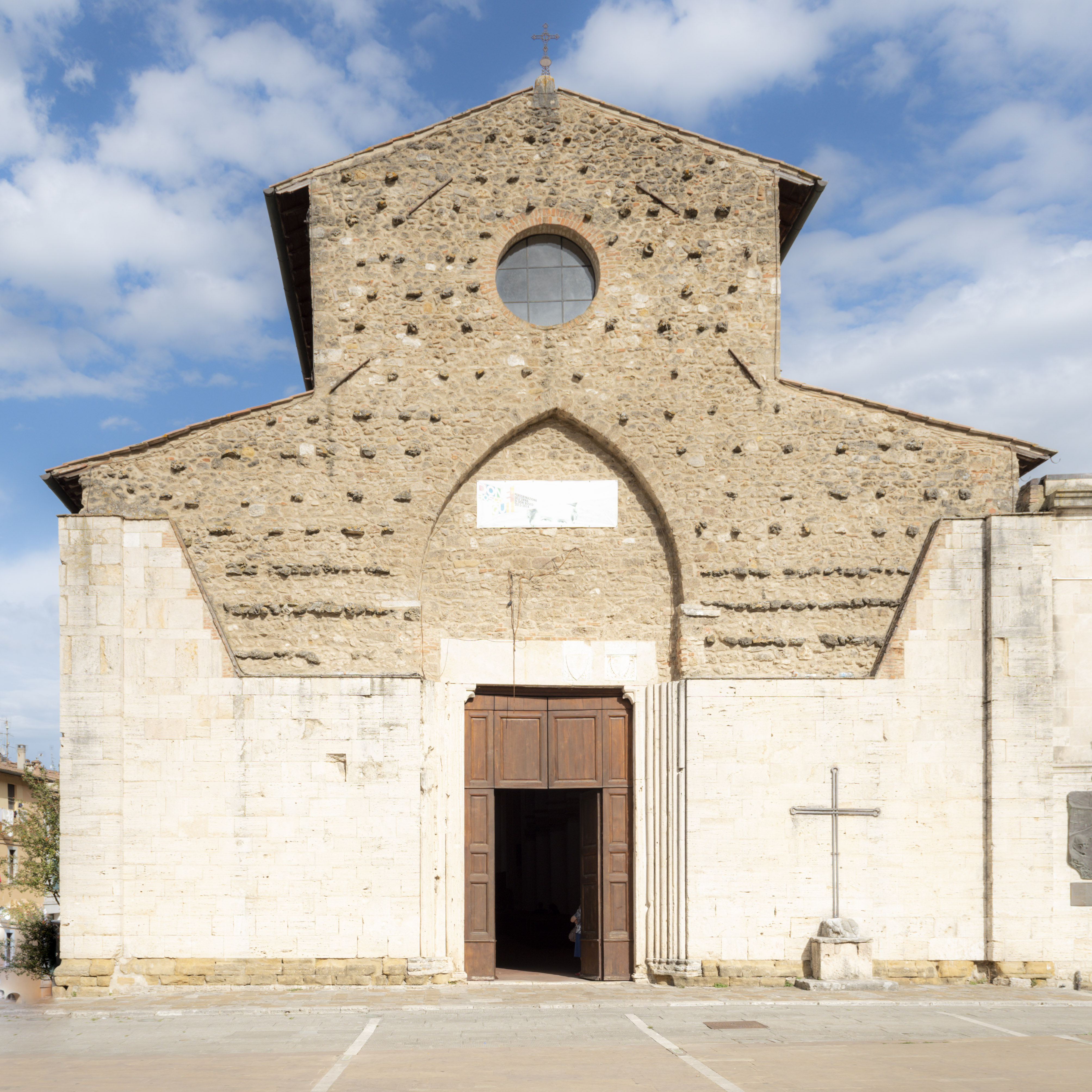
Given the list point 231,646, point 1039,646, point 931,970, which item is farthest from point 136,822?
point 1039,646

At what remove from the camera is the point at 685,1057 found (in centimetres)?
821

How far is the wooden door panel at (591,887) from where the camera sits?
12.1 m

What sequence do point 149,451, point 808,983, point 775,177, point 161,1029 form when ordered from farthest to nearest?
point 775,177
point 149,451
point 808,983
point 161,1029

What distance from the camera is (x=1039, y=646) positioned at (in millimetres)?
11766

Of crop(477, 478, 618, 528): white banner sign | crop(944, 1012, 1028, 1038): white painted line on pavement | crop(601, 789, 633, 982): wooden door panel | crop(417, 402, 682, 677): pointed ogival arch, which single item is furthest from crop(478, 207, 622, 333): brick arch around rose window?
crop(944, 1012, 1028, 1038): white painted line on pavement

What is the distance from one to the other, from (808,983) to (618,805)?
2.72 metres

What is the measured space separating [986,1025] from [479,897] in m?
5.30

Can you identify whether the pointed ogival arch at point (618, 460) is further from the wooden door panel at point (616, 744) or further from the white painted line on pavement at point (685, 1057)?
the white painted line on pavement at point (685, 1057)

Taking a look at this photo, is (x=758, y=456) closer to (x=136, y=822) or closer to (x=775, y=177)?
(x=775, y=177)

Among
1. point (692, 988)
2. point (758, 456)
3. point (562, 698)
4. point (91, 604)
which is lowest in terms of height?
point (692, 988)

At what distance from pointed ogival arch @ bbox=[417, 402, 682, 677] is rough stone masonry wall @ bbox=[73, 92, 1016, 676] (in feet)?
0.10

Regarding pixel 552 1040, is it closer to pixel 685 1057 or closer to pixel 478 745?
pixel 685 1057

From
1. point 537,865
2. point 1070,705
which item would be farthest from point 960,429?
point 537,865

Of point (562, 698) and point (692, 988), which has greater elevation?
point (562, 698)
